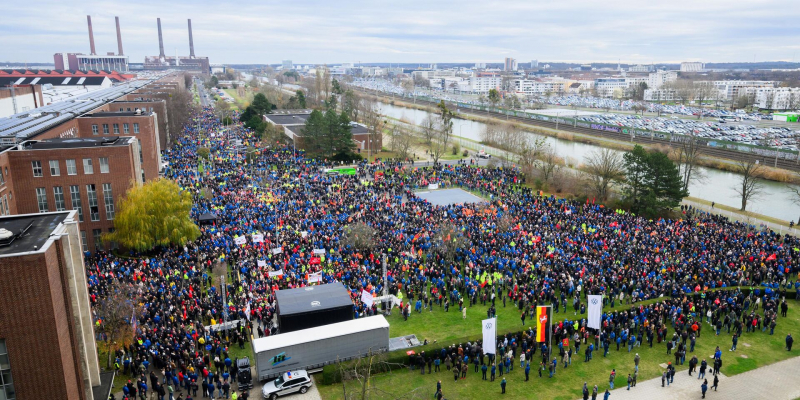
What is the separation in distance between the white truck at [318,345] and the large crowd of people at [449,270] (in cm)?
138

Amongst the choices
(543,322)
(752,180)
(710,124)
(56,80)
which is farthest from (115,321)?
(56,80)

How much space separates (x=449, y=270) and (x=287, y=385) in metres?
12.6

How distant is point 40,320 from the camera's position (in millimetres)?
13180

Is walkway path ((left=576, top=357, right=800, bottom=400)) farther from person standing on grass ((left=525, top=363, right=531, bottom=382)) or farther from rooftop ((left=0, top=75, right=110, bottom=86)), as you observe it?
rooftop ((left=0, top=75, right=110, bottom=86))

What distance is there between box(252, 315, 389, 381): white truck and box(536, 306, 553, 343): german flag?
18.8 feet

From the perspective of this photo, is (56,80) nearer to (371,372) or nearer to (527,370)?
(371,372)

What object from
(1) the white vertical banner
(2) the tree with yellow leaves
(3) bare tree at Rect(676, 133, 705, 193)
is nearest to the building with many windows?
(2) the tree with yellow leaves

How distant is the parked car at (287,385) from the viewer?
17.8m

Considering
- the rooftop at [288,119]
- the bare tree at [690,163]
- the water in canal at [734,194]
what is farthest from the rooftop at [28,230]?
the rooftop at [288,119]

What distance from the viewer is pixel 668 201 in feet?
128

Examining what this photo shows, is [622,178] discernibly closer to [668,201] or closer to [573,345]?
[668,201]

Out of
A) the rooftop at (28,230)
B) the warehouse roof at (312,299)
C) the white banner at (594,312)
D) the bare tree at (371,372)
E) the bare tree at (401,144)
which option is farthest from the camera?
→ the bare tree at (401,144)

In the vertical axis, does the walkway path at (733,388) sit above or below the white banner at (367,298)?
below

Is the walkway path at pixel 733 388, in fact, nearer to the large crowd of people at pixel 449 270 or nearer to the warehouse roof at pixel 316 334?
the large crowd of people at pixel 449 270
